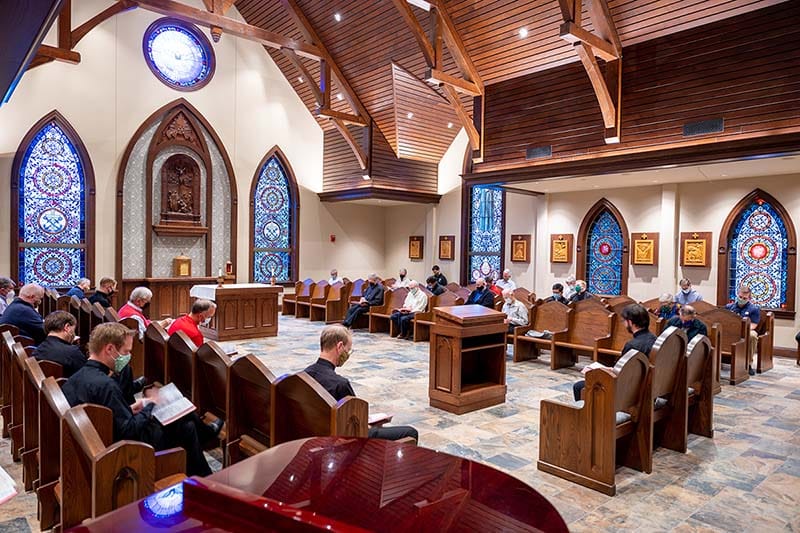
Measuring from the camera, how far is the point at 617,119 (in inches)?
311

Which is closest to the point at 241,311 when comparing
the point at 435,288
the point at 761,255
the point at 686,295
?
the point at 435,288

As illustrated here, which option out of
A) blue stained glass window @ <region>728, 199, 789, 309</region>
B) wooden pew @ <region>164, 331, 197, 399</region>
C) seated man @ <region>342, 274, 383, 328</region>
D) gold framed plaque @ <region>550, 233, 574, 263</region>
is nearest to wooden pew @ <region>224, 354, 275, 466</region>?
wooden pew @ <region>164, 331, 197, 399</region>

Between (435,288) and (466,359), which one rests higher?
(435,288)

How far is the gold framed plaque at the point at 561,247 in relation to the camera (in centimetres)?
1104

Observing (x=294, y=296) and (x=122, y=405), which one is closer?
(x=122, y=405)

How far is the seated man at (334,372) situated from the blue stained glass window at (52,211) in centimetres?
906

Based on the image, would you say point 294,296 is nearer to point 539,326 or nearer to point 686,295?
point 539,326

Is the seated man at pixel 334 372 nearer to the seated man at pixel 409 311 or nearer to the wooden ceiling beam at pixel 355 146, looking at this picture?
the seated man at pixel 409 311

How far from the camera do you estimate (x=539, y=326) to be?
7.23 m

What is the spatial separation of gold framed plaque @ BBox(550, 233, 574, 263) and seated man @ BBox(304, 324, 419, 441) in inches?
347

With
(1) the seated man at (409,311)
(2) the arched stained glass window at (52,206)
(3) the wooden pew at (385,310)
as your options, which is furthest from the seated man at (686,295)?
(2) the arched stained glass window at (52,206)

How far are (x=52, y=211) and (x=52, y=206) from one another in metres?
0.09

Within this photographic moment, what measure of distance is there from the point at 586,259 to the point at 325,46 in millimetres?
6877

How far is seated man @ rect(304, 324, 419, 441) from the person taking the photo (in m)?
2.76
